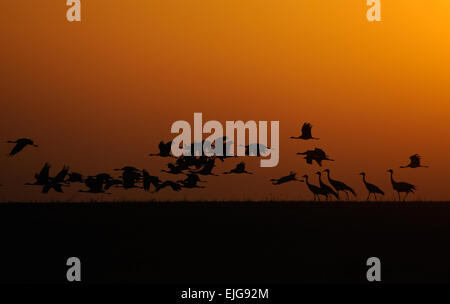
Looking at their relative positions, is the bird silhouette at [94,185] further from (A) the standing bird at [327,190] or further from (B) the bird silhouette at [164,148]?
(A) the standing bird at [327,190]

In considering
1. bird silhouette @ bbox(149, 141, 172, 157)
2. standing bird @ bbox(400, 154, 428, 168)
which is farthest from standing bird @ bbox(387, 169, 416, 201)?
bird silhouette @ bbox(149, 141, 172, 157)

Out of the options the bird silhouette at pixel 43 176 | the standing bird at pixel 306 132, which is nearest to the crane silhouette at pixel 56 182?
the bird silhouette at pixel 43 176

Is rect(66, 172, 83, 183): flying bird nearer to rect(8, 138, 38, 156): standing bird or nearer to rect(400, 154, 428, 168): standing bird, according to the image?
rect(8, 138, 38, 156): standing bird
